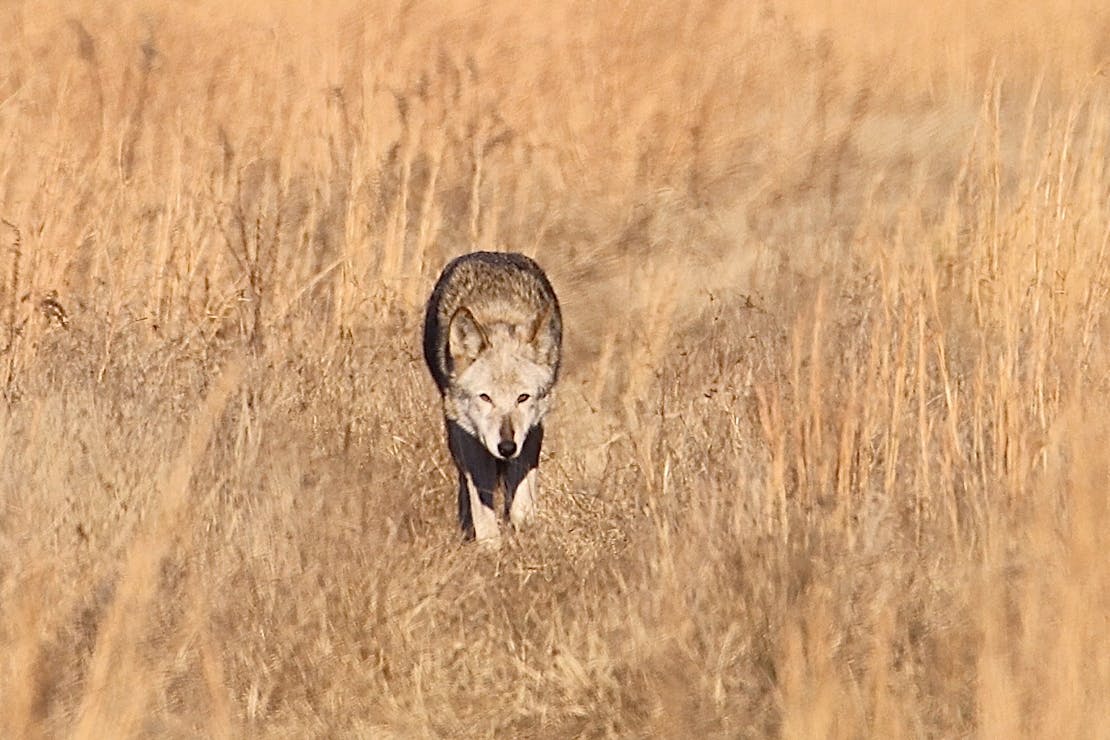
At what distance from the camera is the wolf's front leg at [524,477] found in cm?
625

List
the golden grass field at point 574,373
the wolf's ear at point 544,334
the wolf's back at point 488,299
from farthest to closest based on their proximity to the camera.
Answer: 1. the wolf's back at point 488,299
2. the wolf's ear at point 544,334
3. the golden grass field at point 574,373

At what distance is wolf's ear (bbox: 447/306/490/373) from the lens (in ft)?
21.1

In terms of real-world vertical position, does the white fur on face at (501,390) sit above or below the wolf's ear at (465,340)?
below

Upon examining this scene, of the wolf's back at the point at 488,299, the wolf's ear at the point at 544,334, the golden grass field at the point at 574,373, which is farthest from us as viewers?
the wolf's back at the point at 488,299

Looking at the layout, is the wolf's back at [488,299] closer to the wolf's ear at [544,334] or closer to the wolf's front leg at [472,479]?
the wolf's ear at [544,334]

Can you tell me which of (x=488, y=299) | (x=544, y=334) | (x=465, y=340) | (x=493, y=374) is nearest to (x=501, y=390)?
(x=493, y=374)

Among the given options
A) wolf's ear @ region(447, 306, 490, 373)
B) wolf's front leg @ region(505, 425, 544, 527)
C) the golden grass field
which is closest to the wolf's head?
wolf's ear @ region(447, 306, 490, 373)

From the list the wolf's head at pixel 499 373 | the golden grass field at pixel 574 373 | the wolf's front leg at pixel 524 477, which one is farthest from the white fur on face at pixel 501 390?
the golden grass field at pixel 574 373

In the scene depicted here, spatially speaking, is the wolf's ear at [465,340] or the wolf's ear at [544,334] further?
the wolf's ear at [544,334]

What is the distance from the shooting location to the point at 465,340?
651cm

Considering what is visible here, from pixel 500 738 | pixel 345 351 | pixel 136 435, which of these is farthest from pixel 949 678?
pixel 345 351

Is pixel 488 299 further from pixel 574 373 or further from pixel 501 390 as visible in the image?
pixel 574 373

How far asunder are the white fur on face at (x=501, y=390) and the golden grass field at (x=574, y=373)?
13.3 inches

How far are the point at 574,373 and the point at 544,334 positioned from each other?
1164mm
